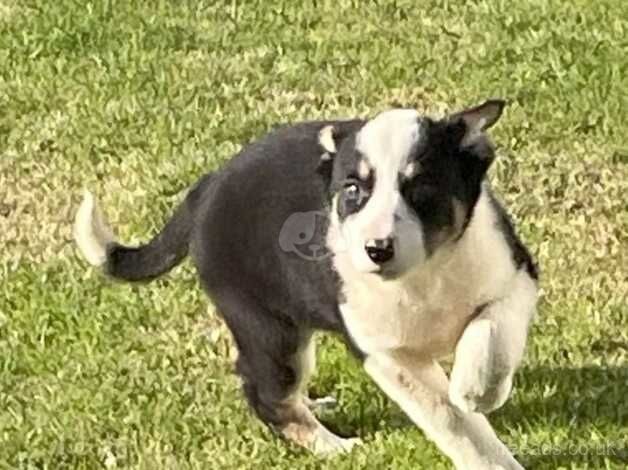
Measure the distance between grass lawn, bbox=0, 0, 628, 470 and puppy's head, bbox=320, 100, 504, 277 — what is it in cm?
87

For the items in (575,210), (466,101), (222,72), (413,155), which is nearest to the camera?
(413,155)

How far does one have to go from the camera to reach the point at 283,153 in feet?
17.6

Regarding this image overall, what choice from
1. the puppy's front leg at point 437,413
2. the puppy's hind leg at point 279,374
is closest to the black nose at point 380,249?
the puppy's front leg at point 437,413

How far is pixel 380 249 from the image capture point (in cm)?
456

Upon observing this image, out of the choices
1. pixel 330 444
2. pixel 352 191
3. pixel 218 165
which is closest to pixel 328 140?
pixel 352 191

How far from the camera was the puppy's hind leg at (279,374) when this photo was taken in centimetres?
544

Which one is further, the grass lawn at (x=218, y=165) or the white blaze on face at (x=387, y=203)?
the grass lawn at (x=218, y=165)

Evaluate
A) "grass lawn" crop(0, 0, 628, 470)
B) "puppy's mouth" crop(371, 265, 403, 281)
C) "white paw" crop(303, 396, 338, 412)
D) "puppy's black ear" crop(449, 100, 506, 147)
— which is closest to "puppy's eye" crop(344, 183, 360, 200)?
"puppy's mouth" crop(371, 265, 403, 281)

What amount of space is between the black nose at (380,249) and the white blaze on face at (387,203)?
0.01 meters

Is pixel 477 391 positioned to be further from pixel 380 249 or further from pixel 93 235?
pixel 93 235

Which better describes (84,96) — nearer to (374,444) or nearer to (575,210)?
(575,210)

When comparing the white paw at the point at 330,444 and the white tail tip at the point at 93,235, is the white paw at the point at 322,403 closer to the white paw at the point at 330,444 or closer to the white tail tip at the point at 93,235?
the white paw at the point at 330,444

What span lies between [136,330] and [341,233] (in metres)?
1.58

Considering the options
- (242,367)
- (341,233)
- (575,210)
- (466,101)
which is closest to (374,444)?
(242,367)
